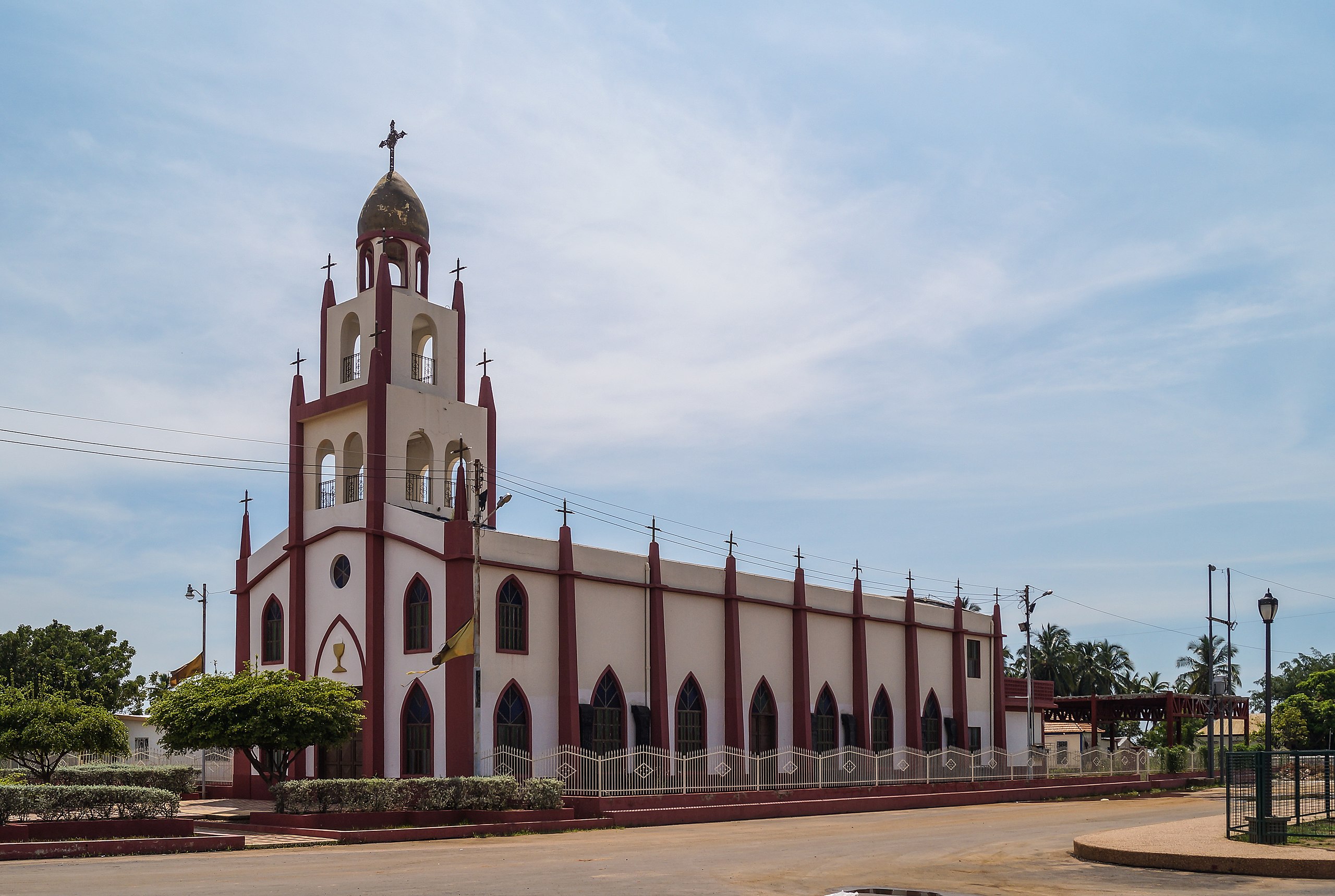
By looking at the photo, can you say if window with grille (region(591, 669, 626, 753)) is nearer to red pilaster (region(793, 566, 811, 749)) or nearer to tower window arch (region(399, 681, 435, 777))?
tower window arch (region(399, 681, 435, 777))

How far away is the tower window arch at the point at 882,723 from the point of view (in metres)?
43.2

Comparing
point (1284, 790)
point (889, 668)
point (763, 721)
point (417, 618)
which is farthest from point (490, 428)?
point (1284, 790)

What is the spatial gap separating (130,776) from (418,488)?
10731 mm

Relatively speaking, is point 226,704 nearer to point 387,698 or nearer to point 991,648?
point 387,698

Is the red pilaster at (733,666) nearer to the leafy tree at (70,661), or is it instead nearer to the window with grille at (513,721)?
the window with grille at (513,721)

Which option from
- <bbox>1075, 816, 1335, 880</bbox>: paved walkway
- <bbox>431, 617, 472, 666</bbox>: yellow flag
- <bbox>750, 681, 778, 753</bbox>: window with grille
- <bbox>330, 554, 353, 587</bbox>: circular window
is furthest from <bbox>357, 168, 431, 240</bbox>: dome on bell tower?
<bbox>1075, 816, 1335, 880</bbox>: paved walkway

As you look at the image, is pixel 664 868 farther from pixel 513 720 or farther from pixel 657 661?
pixel 657 661

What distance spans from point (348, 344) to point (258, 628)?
8.49 meters

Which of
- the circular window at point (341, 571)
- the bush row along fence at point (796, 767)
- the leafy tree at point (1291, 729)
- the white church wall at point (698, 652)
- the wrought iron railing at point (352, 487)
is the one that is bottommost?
the leafy tree at point (1291, 729)

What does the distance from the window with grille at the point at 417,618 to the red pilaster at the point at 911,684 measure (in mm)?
19852

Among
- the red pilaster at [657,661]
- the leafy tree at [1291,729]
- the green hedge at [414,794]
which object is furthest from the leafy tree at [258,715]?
the leafy tree at [1291,729]

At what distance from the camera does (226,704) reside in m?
27.4

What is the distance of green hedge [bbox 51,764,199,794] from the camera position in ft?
93.0

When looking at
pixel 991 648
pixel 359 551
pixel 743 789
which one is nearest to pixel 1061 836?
pixel 743 789
